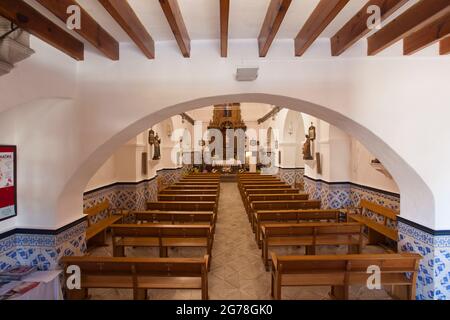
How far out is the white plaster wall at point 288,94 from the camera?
2.90 m

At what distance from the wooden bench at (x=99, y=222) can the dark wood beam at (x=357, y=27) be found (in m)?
4.61

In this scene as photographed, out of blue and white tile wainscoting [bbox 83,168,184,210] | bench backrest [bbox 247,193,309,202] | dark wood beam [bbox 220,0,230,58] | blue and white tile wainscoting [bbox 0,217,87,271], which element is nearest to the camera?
dark wood beam [bbox 220,0,230,58]

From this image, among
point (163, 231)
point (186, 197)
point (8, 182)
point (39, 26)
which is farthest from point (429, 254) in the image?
point (8, 182)

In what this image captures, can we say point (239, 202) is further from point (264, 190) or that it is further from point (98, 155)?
point (98, 155)

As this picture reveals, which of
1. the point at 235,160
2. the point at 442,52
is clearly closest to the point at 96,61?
the point at 442,52

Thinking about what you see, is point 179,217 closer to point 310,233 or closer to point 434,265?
point 310,233

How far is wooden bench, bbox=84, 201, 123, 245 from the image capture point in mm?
4715

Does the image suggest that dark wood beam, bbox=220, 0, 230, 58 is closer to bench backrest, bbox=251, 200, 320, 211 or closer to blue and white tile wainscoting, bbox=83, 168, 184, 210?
bench backrest, bbox=251, 200, 320, 211

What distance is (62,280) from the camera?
3.05 m

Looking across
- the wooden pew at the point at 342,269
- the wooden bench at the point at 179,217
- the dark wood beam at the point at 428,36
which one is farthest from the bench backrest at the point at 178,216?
the dark wood beam at the point at 428,36

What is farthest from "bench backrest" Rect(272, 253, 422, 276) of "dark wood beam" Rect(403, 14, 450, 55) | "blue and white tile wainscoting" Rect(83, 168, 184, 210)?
"blue and white tile wainscoting" Rect(83, 168, 184, 210)

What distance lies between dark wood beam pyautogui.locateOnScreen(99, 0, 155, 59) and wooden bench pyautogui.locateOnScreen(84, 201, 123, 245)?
3.32 metres

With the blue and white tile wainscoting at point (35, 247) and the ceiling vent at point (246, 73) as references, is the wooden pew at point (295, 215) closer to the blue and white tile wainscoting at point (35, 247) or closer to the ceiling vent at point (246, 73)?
the ceiling vent at point (246, 73)
